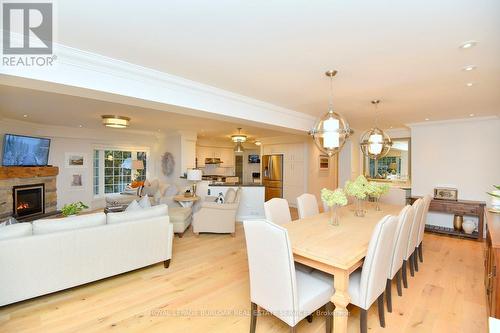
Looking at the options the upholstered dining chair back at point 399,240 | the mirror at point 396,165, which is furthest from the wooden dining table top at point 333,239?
the mirror at point 396,165

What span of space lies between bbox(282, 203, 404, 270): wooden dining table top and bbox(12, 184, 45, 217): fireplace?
Answer: 6204mm

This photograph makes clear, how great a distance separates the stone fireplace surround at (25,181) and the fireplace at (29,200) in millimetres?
86

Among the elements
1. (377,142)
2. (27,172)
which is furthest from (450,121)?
(27,172)

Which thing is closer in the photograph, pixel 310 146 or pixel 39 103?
pixel 39 103

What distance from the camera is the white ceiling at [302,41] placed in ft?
5.13

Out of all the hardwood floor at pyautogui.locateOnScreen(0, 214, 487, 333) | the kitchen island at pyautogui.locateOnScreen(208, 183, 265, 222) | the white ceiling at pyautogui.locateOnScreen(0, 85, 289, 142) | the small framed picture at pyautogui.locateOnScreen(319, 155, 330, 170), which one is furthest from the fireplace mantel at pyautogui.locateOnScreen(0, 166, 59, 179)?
the small framed picture at pyautogui.locateOnScreen(319, 155, 330, 170)

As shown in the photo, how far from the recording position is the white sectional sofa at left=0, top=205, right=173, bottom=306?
2.29 metres

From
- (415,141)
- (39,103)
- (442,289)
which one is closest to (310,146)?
(415,141)

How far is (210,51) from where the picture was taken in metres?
2.16

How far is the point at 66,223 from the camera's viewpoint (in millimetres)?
2596

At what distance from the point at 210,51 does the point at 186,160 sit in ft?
18.3

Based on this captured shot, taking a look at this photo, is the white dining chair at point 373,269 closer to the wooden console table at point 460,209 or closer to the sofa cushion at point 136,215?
the sofa cushion at point 136,215

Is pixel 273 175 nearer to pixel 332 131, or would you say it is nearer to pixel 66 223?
pixel 332 131

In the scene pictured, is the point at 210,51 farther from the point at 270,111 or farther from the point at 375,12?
the point at 270,111
